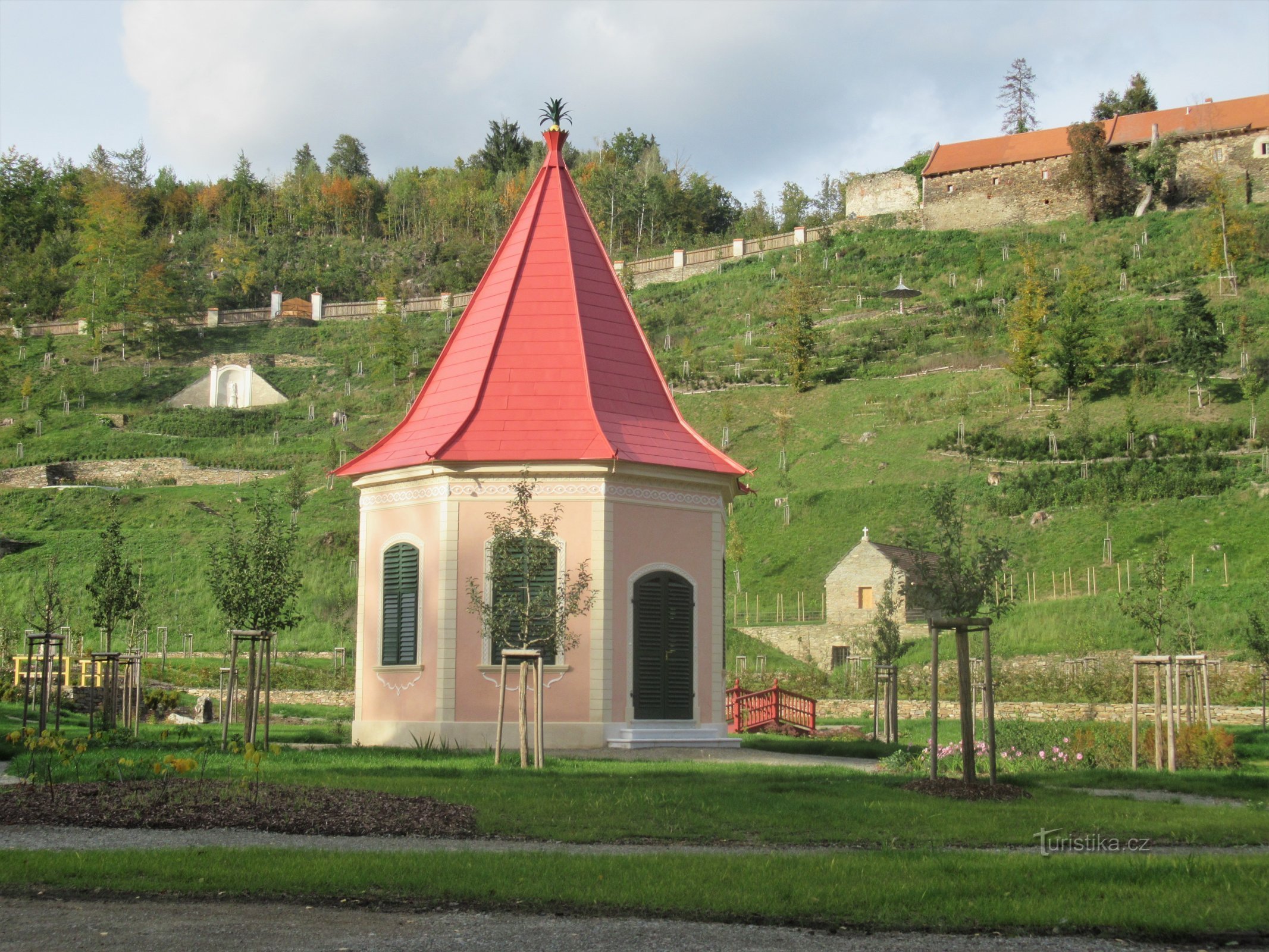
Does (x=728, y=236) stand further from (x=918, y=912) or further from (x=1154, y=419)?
(x=918, y=912)

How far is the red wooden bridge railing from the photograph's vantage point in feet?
85.6

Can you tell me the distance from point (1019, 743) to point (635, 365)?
887 centimetres

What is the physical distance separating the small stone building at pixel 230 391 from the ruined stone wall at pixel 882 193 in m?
44.4

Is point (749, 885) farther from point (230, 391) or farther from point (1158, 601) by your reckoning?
point (230, 391)

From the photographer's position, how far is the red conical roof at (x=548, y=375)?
2034 cm

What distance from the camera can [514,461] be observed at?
19922mm

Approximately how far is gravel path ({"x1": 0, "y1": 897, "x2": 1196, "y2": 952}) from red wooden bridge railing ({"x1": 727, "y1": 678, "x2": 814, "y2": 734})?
18.4 m

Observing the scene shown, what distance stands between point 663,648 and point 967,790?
25.1ft

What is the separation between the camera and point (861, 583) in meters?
40.8

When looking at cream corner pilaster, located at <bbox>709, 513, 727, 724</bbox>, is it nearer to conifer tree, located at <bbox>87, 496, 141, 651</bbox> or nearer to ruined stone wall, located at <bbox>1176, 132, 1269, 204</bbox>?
conifer tree, located at <bbox>87, 496, 141, 651</bbox>

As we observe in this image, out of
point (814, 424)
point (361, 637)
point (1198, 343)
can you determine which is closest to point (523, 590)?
point (361, 637)

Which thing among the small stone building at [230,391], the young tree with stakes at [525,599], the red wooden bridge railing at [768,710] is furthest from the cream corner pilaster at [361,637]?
the small stone building at [230,391]

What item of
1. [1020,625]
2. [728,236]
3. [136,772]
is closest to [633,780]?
[136,772]

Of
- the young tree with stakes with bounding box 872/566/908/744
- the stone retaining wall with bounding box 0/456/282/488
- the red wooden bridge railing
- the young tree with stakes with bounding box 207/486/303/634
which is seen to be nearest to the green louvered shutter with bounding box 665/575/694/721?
the young tree with stakes with bounding box 872/566/908/744
